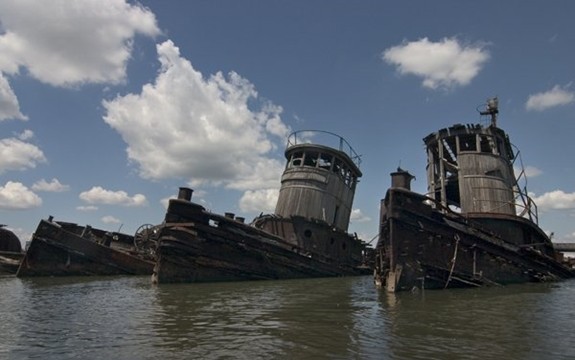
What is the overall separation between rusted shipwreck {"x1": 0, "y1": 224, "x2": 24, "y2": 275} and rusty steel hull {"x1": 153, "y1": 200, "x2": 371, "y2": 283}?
11.4 m

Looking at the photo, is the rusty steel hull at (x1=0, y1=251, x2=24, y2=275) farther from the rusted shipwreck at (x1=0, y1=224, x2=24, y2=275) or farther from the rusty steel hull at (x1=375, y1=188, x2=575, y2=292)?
the rusty steel hull at (x1=375, y1=188, x2=575, y2=292)

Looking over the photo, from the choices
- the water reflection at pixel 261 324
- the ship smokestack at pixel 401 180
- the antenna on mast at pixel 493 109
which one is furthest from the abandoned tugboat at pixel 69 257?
the antenna on mast at pixel 493 109

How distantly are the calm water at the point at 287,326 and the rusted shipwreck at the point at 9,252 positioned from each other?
39.6ft

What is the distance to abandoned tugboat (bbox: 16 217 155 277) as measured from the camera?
21453 millimetres

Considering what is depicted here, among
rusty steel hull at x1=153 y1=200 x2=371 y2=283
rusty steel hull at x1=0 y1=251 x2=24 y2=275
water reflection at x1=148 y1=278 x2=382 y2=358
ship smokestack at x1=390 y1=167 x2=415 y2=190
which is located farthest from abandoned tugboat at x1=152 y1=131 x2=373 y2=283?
rusty steel hull at x1=0 y1=251 x2=24 y2=275

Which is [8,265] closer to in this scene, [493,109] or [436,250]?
[436,250]

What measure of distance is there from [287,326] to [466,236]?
10261 mm

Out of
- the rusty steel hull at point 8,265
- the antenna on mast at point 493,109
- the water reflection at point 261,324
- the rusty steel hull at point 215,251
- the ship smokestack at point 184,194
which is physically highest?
the antenna on mast at point 493,109

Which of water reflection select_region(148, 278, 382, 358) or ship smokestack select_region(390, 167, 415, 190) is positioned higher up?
ship smokestack select_region(390, 167, 415, 190)

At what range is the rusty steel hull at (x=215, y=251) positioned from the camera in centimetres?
1833

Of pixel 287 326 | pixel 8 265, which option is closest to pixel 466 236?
pixel 287 326

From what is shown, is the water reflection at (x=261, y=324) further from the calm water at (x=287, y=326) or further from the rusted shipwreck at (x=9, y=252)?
the rusted shipwreck at (x=9, y=252)

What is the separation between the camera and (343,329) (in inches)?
320

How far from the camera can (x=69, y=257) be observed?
2227 cm
